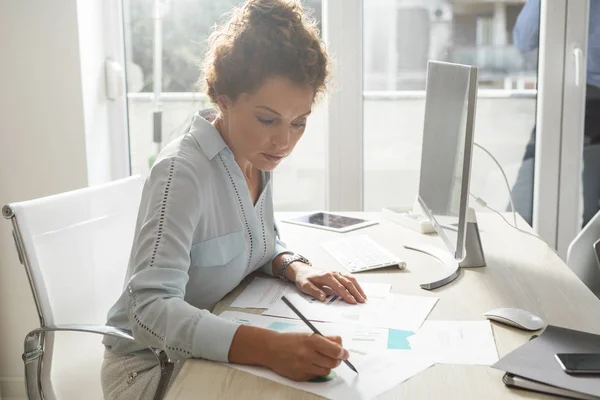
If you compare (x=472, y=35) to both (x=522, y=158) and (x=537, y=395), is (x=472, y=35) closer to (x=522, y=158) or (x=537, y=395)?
(x=522, y=158)

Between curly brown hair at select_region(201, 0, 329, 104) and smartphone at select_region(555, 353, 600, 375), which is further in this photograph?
curly brown hair at select_region(201, 0, 329, 104)

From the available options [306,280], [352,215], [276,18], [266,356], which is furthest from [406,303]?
[352,215]

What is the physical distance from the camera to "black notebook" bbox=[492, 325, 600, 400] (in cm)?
100

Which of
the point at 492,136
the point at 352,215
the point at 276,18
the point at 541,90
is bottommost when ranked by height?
the point at 352,215

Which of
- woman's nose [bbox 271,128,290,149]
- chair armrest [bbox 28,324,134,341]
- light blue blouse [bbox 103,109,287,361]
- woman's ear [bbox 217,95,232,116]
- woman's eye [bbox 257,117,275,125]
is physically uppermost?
woman's ear [bbox 217,95,232,116]

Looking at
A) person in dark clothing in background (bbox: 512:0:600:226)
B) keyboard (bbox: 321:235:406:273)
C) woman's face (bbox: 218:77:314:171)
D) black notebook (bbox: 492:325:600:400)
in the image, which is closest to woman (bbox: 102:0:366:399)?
woman's face (bbox: 218:77:314:171)

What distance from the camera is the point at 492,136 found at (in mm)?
2785

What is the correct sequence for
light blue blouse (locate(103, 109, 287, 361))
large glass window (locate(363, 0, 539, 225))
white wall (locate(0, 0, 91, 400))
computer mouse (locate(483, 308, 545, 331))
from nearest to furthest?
light blue blouse (locate(103, 109, 287, 361)) < computer mouse (locate(483, 308, 545, 331)) < white wall (locate(0, 0, 91, 400)) < large glass window (locate(363, 0, 539, 225))

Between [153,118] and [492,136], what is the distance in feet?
4.35

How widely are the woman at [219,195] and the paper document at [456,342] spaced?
205 mm

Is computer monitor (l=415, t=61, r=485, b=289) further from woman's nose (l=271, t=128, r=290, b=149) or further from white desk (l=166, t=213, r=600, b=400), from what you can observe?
woman's nose (l=271, t=128, r=290, b=149)

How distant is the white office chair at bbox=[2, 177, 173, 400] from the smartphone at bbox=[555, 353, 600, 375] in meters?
0.67

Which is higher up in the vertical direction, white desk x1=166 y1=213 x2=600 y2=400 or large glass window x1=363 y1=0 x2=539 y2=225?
large glass window x1=363 y1=0 x2=539 y2=225

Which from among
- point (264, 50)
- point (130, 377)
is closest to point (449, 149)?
point (264, 50)
